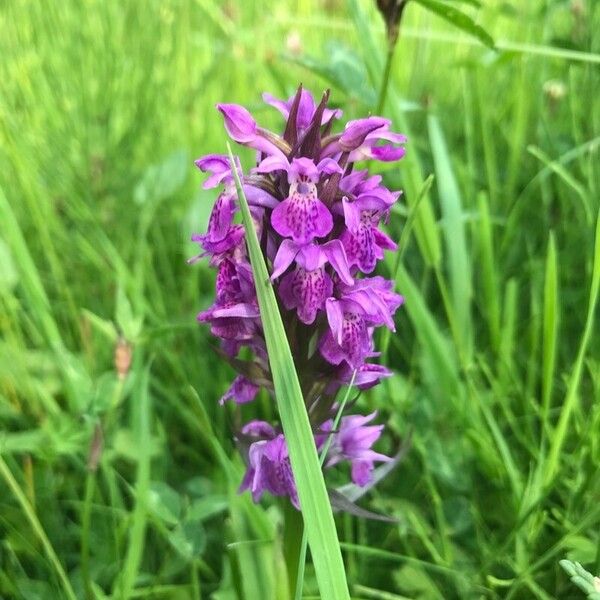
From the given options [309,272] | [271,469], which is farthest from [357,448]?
[309,272]

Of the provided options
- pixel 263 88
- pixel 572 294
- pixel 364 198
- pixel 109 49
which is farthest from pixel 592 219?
pixel 263 88

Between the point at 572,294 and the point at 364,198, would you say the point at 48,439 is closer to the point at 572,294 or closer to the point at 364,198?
the point at 364,198

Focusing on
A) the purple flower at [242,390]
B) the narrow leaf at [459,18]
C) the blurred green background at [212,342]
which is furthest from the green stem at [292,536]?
the narrow leaf at [459,18]

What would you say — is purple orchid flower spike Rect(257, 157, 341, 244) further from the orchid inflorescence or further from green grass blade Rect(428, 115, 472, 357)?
green grass blade Rect(428, 115, 472, 357)

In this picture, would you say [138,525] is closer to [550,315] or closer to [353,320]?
[353,320]

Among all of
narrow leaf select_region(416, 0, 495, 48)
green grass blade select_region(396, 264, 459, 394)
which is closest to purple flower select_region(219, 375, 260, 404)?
green grass blade select_region(396, 264, 459, 394)
